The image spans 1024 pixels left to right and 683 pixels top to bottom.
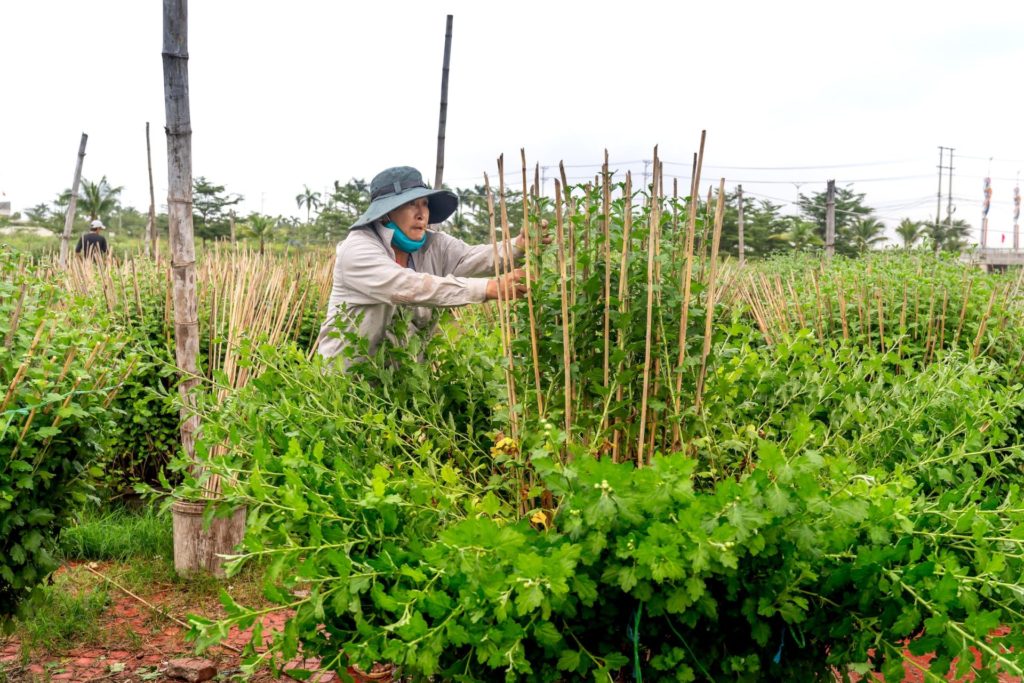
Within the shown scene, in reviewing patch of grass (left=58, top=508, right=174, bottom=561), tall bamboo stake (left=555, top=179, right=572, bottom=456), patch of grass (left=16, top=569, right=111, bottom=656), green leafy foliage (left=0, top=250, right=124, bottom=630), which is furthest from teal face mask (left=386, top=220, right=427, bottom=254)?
patch of grass (left=58, top=508, right=174, bottom=561)

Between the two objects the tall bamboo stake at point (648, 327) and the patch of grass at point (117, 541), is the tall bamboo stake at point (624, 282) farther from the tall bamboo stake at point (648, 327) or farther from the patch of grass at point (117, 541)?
the patch of grass at point (117, 541)

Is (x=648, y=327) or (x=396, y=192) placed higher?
(x=396, y=192)

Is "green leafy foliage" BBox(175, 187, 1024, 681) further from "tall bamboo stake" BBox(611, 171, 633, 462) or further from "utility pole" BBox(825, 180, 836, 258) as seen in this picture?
"utility pole" BBox(825, 180, 836, 258)

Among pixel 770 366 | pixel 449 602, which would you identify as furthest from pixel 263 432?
pixel 770 366

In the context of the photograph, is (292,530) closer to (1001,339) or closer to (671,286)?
(671,286)

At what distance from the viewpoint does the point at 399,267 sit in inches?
108

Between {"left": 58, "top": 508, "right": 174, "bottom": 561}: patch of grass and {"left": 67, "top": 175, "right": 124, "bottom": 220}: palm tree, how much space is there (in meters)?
27.2

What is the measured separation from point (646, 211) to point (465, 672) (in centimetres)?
111

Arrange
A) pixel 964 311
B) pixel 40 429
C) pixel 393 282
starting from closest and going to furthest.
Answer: pixel 40 429 → pixel 393 282 → pixel 964 311

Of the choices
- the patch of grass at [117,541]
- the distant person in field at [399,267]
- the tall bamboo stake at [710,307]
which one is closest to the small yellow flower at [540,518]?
the tall bamboo stake at [710,307]

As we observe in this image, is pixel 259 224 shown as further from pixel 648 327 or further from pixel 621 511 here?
pixel 621 511

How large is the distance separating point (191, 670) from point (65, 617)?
858 millimetres

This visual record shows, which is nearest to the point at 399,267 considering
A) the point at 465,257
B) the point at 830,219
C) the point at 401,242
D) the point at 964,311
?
the point at 401,242

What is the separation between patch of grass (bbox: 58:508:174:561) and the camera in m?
4.44
